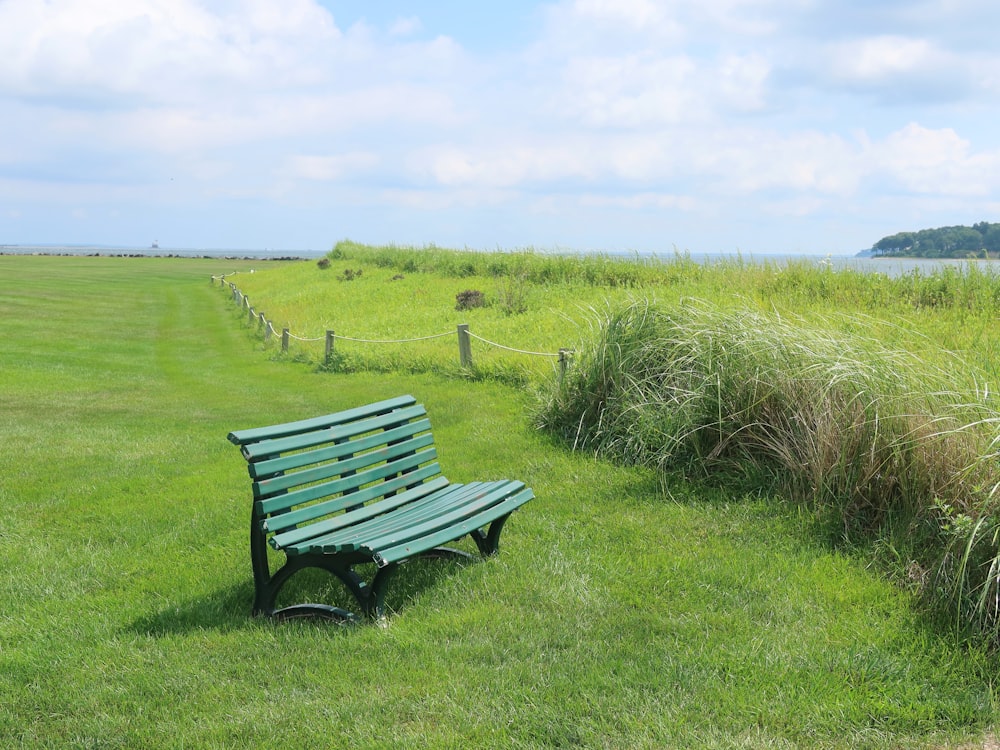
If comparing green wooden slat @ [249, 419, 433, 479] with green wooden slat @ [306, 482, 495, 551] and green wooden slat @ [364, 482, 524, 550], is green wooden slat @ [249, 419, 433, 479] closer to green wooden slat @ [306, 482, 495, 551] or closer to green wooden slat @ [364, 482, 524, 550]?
green wooden slat @ [306, 482, 495, 551]

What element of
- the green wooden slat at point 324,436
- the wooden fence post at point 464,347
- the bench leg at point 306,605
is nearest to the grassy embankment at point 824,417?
the wooden fence post at point 464,347

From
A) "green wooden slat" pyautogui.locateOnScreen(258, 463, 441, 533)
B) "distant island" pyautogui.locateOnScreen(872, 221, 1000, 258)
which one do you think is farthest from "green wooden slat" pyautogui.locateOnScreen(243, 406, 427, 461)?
"distant island" pyautogui.locateOnScreen(872, 221, 1000, 258)

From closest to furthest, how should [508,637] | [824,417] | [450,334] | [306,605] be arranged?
[508,637]
[306,605]
[824,417]
[450,334]

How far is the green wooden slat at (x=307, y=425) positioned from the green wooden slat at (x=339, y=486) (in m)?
0.33

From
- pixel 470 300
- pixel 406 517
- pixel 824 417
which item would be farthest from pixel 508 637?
pixel 470 300

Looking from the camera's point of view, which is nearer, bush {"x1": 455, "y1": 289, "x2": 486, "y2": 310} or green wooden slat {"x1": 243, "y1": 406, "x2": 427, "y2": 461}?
green wooden slat {"x1": 243, "y1": 406, "x2": 427, "y2": 461}

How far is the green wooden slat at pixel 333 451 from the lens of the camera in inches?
175

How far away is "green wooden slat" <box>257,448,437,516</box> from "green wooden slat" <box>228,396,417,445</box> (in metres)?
0.33

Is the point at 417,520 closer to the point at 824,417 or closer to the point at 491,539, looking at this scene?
the point at 491,539

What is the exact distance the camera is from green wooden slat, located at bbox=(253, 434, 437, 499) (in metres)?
4.50

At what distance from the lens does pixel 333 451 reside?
495 cm

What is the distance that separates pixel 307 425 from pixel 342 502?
0.50 metres

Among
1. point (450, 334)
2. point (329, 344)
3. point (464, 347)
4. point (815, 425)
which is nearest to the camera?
point (815, 425)

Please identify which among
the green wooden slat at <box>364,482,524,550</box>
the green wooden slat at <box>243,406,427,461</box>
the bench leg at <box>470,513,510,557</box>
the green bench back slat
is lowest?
the bench leg at <box>470,513,510,557</box>
